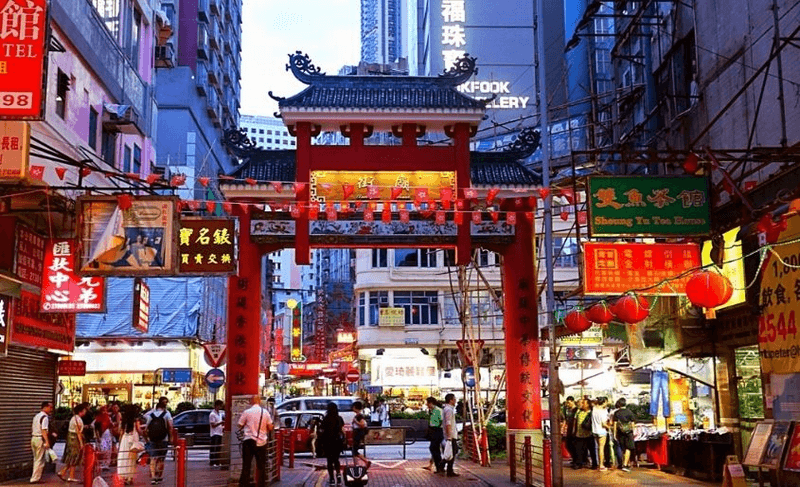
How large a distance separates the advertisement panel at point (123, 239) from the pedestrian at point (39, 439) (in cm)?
587

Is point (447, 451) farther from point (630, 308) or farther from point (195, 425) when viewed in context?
point (195, 425)

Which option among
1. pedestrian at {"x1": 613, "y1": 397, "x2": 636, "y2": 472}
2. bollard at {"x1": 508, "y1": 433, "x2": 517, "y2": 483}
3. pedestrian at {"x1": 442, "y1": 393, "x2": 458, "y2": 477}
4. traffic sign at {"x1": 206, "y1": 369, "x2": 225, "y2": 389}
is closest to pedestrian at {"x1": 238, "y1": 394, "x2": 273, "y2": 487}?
traffic sign at {"x1": 206, "y1": 369, "x2": 225, "y2": 389}

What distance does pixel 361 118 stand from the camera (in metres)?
23.0

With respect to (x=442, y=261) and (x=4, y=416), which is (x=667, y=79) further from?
(x=442, y=261)

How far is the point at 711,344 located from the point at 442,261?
32292 millimetres

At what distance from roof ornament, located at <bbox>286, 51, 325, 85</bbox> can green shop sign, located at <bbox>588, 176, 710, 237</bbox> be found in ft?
36.3

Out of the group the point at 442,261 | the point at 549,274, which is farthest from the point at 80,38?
the point at 442,261

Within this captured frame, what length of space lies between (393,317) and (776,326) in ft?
118

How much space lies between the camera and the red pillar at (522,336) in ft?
73.6

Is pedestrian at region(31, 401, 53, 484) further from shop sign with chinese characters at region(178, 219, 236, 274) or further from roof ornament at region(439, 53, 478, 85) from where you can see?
roof ornament at region(439, 53, 478, 85)

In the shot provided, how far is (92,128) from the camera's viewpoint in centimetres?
2192

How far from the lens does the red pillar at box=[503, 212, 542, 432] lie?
22.4 m

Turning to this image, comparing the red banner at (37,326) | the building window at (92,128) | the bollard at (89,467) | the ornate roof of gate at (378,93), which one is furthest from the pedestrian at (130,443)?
the ornate roof of gate at (378,93)

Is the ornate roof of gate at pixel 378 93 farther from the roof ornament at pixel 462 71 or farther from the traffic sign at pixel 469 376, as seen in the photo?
the traffic sign at pixel 469 376
